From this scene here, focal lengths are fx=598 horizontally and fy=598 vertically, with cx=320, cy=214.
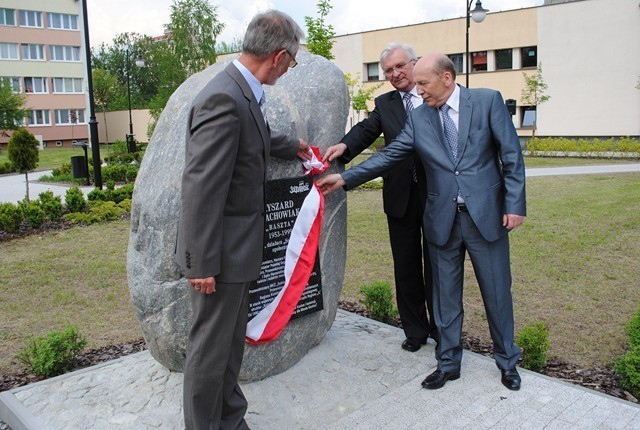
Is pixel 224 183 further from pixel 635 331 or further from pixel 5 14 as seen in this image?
pixel 5 14

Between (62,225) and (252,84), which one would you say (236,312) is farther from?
(62,225)

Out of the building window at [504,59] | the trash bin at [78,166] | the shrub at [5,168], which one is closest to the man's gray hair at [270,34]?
the trash bin at [78,166]

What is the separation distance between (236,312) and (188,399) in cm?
53

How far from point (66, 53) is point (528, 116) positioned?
39.0m

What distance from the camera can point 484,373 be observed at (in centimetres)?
443

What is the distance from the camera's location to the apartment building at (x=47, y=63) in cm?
4853

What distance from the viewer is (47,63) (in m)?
50.2

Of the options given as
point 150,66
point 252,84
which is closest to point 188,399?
point 252,84

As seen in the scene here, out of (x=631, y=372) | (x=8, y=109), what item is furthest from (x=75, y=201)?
(x=8, y=109)

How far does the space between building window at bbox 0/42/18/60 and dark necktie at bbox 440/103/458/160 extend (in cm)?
5286

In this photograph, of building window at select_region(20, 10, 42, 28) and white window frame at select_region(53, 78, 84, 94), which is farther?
white window frame at select_region(53, 78, 84, 94)

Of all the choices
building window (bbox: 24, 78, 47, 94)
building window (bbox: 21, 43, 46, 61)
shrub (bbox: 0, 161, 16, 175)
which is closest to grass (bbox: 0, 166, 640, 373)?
shrub (bbox: 0, 161, 16, 175)

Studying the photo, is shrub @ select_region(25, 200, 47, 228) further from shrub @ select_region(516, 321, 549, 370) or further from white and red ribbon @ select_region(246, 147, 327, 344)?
shrub @ select_region(516, 321, 549, 370)

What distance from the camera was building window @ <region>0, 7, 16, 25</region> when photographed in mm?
47969
